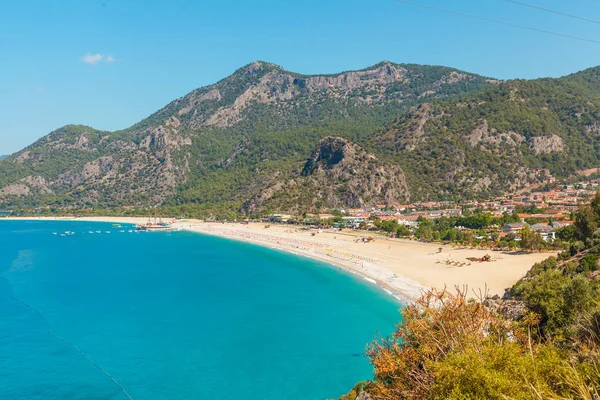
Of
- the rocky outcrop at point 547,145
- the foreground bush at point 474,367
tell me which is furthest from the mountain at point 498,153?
the foreground bush at point 474,367

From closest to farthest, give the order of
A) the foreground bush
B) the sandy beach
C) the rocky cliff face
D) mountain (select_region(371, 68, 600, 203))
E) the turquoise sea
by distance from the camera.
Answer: the foreground bush, the turquoise sea, the sandy beach, the rocky cliff face, mountain (select_region(371, 68, 600, 203))

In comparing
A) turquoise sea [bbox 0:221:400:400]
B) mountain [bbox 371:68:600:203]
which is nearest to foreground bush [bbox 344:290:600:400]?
turquoise sea [bbox 0:221:400:400]

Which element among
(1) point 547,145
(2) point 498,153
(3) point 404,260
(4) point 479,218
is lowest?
(3) point 404,260

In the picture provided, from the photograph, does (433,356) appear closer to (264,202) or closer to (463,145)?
(264,202)

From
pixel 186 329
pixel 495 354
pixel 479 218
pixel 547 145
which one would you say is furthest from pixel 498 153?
pixel 495 354

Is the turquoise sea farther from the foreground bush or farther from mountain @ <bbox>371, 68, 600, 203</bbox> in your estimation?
mountain @ <bbox>371, 68, 600, 203</bbox>

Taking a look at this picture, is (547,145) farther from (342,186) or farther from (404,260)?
(404,260)
